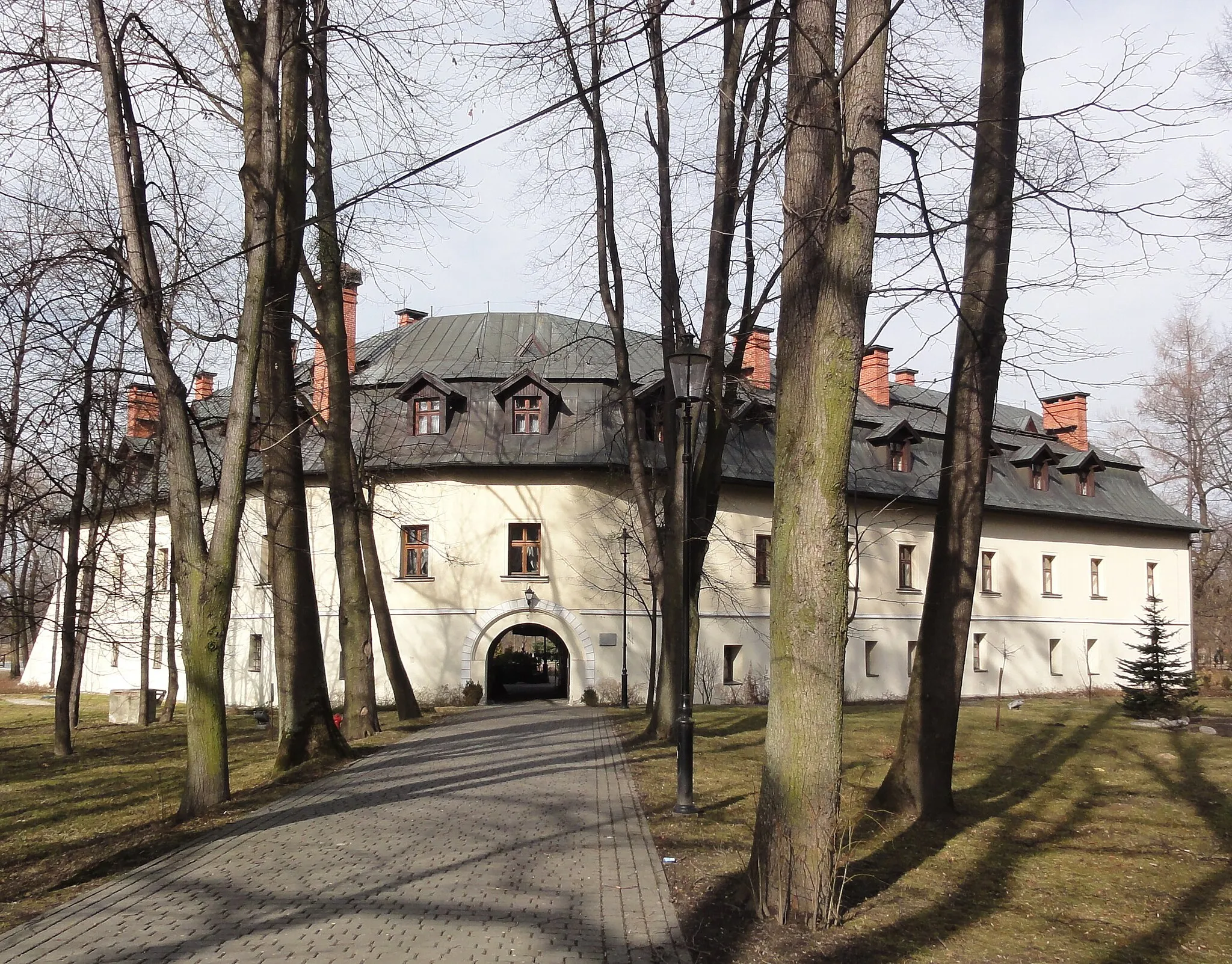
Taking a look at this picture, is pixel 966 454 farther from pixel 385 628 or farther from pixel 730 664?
pixel 730 664

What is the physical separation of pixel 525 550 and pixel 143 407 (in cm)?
1455

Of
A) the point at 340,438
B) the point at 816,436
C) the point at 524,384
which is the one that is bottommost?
the point at 816,436

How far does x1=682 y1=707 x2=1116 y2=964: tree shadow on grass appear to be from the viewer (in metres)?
5.83

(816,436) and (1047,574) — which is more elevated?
(816,436)

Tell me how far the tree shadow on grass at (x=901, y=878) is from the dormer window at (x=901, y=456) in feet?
73.2

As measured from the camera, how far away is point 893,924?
624 cm

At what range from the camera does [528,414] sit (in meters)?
28.5

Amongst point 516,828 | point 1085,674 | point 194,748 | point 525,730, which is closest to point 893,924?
point 516,828

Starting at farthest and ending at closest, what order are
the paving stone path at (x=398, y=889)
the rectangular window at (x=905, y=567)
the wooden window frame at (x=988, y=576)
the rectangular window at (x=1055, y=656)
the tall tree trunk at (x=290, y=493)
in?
the rectangular window at (x=1055, y=656) < the wooden window frame at (x=988, y=576) < the rectangular window at (x=905, y=567) < the tall tree trunk at (x=290, y=493) < the paving stone path at (x=398, y=889)

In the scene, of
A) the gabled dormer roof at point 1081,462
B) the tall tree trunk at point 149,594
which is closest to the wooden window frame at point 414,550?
the tall tree trunk at point 149,594

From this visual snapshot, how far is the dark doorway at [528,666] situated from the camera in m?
29.7

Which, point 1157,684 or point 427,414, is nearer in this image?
point 1157,684

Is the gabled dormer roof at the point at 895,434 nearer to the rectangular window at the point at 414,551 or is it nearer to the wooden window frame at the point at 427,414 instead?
the wooden window frame at the point at 427,414

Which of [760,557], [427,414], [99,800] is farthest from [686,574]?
[760,557]
